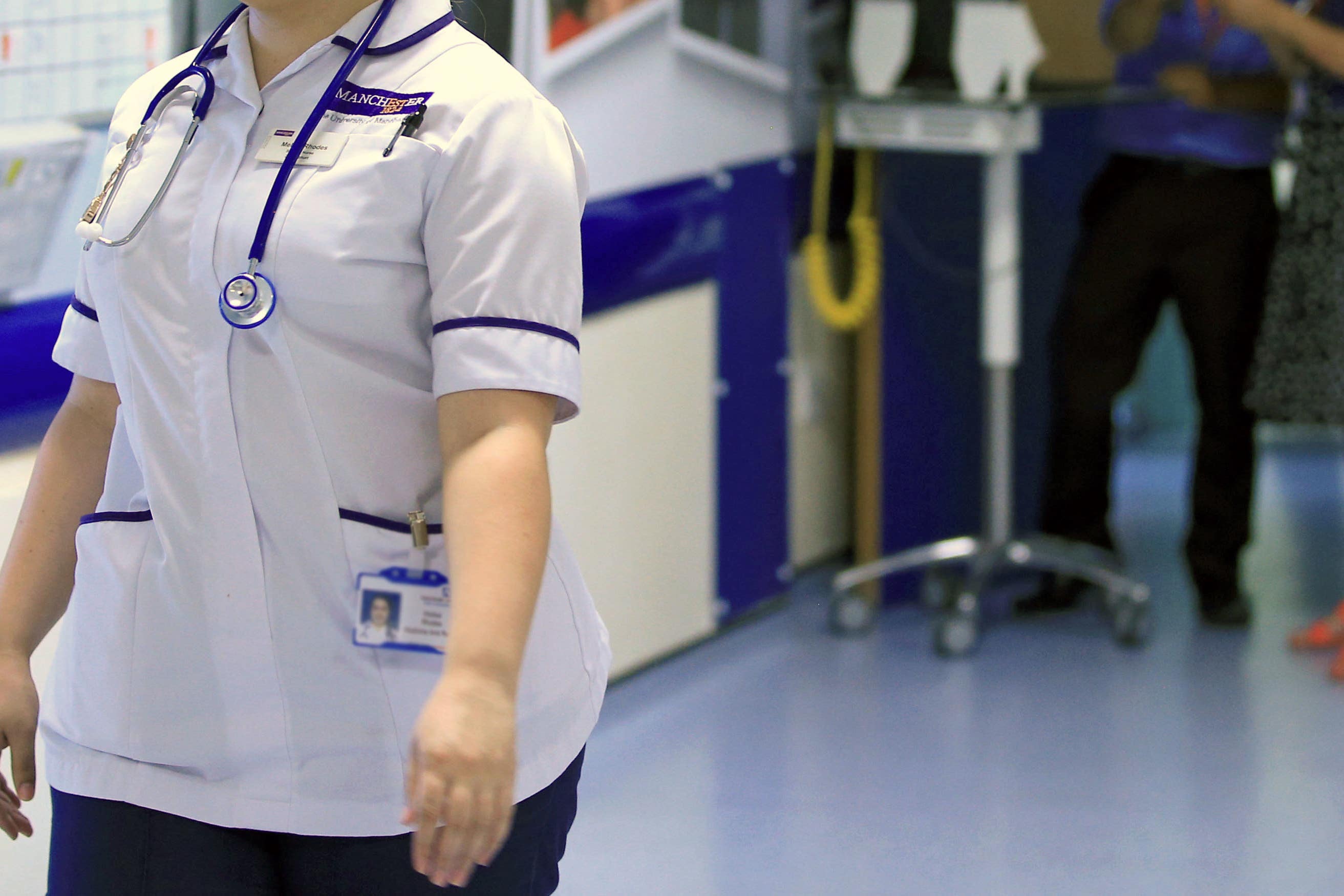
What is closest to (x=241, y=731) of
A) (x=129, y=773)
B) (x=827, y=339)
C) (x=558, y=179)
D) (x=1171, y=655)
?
(x=129, y=773)

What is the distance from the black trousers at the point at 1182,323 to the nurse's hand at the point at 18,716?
9.56ft

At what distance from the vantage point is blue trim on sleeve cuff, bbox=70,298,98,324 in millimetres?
1308

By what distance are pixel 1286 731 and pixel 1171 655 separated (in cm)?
46

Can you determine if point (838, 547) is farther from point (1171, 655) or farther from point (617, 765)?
point (617, 765)

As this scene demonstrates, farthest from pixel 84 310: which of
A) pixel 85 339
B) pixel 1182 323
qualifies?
pixel 1182 323

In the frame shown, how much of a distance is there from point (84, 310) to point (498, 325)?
1.28ft

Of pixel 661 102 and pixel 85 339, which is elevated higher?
pixel 661 102

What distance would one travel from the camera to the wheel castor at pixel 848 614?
3.82 m

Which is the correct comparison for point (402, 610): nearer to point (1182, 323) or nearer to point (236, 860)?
point (236, 860)

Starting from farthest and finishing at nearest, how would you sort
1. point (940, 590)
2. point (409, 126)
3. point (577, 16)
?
point (940, 590)
point (577, 16)
point (409, 126)

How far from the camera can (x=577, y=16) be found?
3.04 m

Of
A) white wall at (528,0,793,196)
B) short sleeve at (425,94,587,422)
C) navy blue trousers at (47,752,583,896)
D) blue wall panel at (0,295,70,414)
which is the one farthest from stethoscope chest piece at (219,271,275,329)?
white wall at (528,0,793,196)

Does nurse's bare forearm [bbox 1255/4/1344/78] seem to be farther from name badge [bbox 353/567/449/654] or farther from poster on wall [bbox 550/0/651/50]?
name badge [bbox 353/567/449/654]

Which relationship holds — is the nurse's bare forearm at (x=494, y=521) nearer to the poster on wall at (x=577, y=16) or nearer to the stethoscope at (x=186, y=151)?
the stethoscope at (x=186, y=151)
